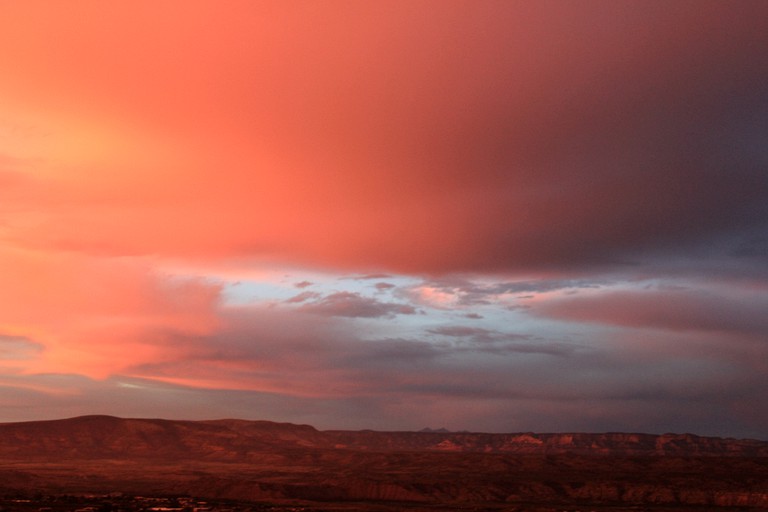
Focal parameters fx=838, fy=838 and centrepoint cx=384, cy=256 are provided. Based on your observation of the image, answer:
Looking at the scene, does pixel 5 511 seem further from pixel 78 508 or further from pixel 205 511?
pixel 205 511

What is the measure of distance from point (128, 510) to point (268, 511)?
1269 inches

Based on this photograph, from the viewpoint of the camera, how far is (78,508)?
198 meters

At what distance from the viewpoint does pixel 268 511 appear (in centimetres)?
19925

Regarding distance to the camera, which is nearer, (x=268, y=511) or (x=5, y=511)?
(x=5, y=511)

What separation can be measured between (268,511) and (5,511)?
5775 cm

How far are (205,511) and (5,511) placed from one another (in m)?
43.5

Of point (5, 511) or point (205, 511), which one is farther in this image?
point (205, 511)

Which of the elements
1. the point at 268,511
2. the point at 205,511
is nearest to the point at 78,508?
the point at 205,511

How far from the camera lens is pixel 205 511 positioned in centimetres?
19850

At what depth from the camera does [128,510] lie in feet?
638

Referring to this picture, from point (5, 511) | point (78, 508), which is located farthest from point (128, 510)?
point (5, 511)

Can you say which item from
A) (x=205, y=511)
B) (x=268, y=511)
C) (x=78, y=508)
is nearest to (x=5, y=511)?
(x=78, y=508)

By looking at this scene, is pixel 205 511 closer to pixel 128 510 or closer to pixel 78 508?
pixel 128 510

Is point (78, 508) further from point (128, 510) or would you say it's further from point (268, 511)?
point (268, 511)
